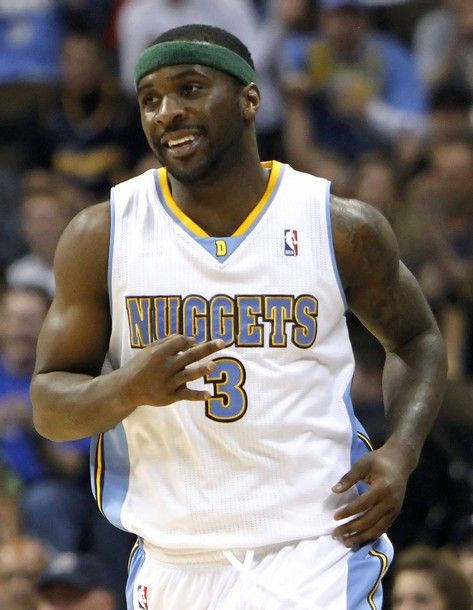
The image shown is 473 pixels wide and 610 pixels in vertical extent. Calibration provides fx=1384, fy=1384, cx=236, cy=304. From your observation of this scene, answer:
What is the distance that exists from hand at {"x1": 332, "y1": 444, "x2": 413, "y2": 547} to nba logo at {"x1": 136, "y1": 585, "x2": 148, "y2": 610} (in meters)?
0.61

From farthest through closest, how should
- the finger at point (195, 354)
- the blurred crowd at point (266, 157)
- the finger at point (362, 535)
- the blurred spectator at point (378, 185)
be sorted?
the blurred spectator at point (378, 185) < the blurred crowd at point (266, 157) < the finger at point (362, 535) < the finger at point (195, 354)

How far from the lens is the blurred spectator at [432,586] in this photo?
5.98 metres

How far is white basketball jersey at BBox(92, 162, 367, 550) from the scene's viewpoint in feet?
13.3

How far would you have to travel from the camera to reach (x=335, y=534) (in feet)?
13.5

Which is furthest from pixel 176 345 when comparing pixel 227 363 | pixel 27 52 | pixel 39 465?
pixel 27 52

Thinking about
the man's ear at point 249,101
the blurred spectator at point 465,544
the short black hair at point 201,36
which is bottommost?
the blurred spectator at point 465,544

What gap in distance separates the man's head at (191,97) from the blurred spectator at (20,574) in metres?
→ 3.31

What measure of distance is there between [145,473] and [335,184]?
4.82m

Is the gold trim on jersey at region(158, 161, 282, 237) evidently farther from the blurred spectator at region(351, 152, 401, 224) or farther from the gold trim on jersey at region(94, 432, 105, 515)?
the blurred spectator at region(351, 152, 401, 224)

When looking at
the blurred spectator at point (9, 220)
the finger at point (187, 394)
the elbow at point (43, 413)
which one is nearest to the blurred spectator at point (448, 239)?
the blurred spectator at point (9, 220)

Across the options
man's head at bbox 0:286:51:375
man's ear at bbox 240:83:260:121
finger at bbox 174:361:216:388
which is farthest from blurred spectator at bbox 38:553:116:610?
finger at bbox 174:361:216:388

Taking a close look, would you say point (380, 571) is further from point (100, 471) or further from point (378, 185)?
point (378, 185)

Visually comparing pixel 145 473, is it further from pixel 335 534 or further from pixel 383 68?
pixel 383 68

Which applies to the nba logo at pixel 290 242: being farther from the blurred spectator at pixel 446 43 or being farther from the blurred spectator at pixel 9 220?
the blurred spectator at pixel 9 220
